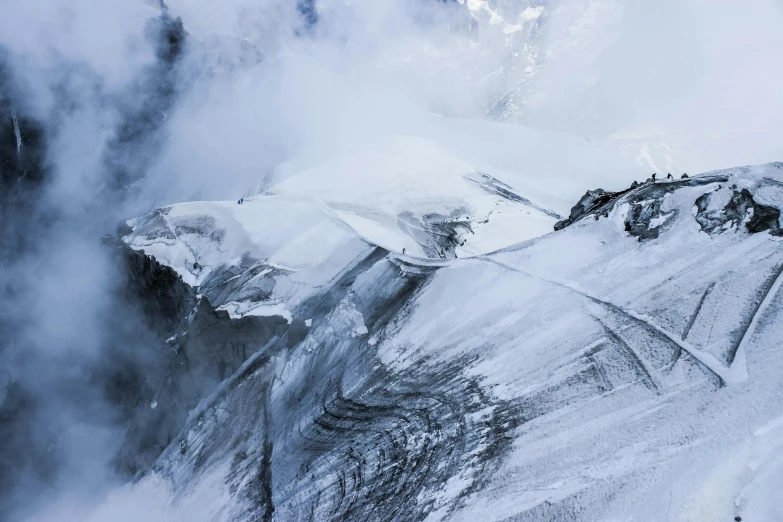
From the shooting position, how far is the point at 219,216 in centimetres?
3123

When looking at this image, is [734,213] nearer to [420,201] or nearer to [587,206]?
[587,206]

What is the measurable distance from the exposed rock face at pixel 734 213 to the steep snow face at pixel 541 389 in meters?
0.09

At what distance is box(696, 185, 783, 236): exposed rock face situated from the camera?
15.9m

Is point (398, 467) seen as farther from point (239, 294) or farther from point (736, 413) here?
point (239, 294)

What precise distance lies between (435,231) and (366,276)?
31.3ft

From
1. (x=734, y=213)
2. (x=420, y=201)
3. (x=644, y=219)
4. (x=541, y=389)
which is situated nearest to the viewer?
(x=541, y=389)

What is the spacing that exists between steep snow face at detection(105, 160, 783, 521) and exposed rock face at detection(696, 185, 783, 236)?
9 centimetres

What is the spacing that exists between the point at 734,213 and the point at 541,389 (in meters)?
8.89

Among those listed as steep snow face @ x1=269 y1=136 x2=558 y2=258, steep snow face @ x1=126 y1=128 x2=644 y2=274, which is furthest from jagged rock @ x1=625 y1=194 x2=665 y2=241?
steep snow face @ x1=269 y1=136 x2=558 y2=258

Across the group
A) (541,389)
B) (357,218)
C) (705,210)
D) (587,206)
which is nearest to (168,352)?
(357,218)

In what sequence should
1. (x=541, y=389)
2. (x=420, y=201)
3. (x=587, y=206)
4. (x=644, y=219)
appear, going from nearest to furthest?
(x=541, y=389)
(x=644, y=219)
(x=587, y=206)
(x=420, y=201)

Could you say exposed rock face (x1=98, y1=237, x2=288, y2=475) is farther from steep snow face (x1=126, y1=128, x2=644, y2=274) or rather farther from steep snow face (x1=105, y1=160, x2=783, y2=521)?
steep snow face (x1=105, y1=160, x2=783, y2=521)

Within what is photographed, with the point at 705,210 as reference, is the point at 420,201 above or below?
below

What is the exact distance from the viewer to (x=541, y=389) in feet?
50.0
